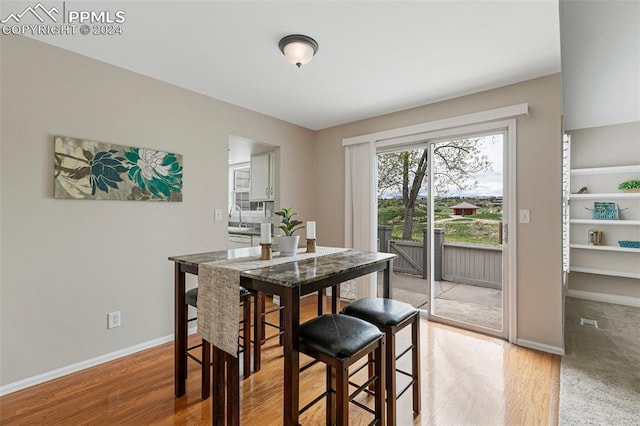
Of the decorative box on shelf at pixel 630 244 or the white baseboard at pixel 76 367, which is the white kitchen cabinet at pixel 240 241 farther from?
the decorative box on shelf at pixel 630 244

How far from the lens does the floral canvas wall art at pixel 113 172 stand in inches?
86.5

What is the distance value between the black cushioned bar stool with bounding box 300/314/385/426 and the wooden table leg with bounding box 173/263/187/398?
0.93 m

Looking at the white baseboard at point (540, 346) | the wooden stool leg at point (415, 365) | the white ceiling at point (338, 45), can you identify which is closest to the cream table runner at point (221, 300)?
the wooden stool leg at point (415, 365)

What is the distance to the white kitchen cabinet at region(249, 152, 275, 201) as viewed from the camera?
418cm

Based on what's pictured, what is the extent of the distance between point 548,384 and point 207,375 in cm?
235

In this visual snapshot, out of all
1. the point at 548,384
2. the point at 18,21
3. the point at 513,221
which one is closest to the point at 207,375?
the point at 548,384

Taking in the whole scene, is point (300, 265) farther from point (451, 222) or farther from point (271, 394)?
point (451, 222)

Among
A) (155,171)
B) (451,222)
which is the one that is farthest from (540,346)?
(155,171)

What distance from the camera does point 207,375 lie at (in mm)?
1955

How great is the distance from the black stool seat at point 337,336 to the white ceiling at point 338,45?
1.81 metres

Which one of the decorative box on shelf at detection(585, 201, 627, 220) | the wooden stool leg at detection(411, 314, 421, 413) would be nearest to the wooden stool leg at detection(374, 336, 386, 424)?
the wooden stool leg at detection(411, 314, 421, 413)

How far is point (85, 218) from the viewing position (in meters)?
2.31

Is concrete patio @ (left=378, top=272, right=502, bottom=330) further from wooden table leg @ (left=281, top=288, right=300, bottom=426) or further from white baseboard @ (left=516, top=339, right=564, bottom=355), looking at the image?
wooden table leg @ (left=281, top=288, right=300, bottom=426)

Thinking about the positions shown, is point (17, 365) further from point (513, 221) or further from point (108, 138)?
point (513, 221)
